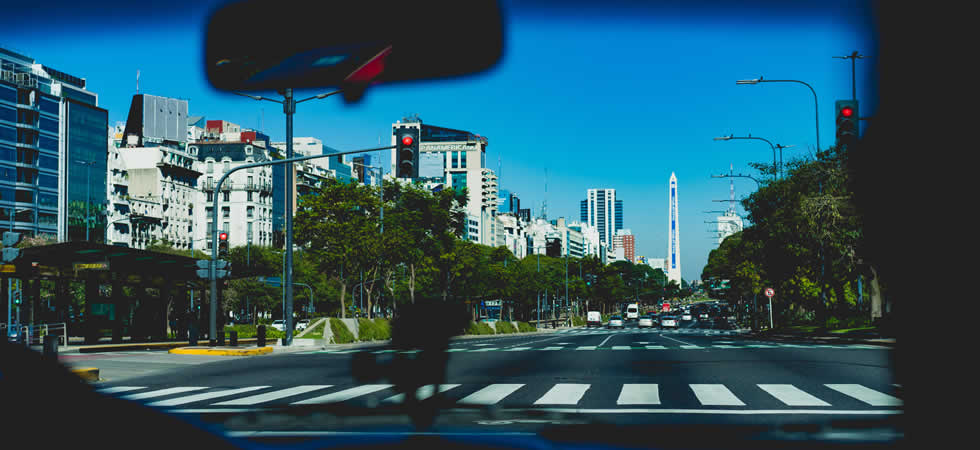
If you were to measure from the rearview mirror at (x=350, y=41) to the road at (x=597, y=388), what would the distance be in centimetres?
232

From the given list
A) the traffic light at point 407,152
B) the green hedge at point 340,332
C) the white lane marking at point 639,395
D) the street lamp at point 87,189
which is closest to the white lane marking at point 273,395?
the white lane marking at point 639,395

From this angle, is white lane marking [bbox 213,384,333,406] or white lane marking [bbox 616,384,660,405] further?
white lane marking [bbox 213,384,333,406]

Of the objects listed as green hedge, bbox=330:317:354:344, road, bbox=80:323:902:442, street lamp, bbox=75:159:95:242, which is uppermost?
street lamp, bbox=75:159:95:242

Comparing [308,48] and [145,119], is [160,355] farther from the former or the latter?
[145,119]

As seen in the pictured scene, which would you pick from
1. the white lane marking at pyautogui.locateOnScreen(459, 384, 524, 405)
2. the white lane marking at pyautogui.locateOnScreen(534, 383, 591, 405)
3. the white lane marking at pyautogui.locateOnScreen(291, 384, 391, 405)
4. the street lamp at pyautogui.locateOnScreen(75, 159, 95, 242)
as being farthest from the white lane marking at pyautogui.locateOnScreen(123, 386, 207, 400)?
the street lamp at pyautogui.locateOnScreen(75, 159, 95, 242)

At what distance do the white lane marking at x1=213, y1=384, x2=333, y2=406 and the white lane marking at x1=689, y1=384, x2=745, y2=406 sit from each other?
580 centimetres

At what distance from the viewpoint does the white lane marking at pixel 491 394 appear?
11.3 meters

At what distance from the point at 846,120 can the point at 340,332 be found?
2693cm

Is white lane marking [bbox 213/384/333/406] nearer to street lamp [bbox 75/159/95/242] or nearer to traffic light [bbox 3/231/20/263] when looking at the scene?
traffic light [bbox 3/231/20/263]

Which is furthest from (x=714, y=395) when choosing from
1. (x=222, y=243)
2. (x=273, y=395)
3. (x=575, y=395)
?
(x=222, y=243)

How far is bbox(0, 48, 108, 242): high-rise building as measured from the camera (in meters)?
88.1

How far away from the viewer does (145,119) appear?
137375 millimetres

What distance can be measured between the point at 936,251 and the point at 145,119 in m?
146


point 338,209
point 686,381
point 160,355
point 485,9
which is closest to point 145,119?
point 338,209
